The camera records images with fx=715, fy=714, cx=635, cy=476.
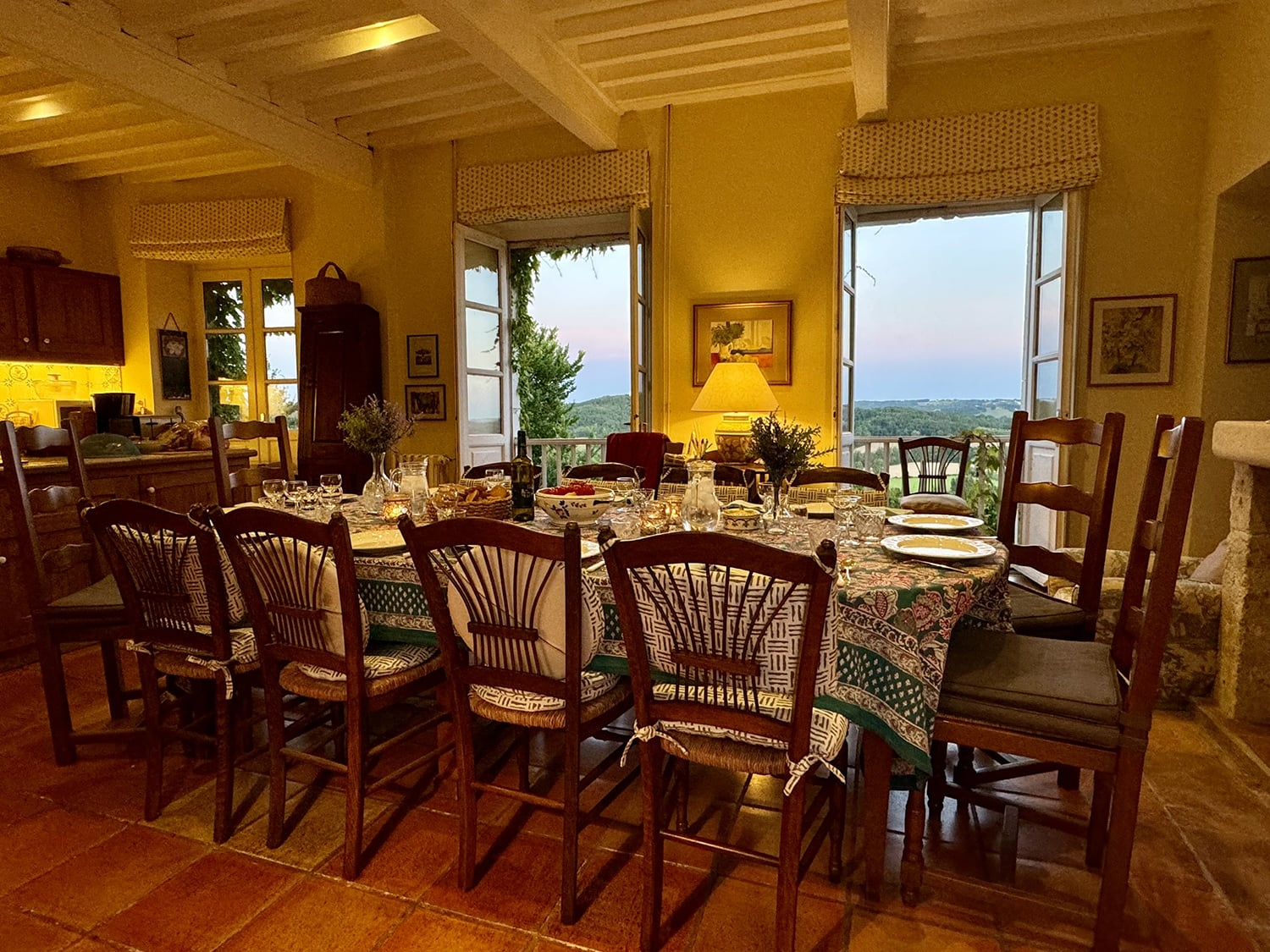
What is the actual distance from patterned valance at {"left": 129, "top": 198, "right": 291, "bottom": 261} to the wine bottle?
4.47 metres

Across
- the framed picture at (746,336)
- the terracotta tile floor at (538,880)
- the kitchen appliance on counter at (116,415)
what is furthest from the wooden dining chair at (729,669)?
the kitchen appliance on counter at (116,415)

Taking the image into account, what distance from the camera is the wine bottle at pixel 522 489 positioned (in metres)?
2.34

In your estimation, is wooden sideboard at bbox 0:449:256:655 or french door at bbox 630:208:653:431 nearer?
wooden sideboard at bbox 0:449:256:655

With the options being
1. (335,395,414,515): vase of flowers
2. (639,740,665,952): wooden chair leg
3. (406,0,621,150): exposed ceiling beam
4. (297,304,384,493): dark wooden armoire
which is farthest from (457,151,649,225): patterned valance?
(639,740,665,952): wooden chair leg

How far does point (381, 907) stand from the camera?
1710 mm

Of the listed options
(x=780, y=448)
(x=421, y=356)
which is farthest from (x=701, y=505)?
(x=421, y=356)

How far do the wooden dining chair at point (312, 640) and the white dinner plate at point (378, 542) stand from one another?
0.14 m

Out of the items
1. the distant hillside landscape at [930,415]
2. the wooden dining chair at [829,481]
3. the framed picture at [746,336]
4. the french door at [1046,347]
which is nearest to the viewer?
the wooden dining chair at [829,481]

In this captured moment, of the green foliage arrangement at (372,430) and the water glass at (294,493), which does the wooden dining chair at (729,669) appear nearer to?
the green foliage arrangement at (372,430)

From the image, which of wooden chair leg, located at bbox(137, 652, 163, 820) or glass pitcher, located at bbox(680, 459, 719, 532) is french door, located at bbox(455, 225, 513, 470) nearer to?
wooden chair leg, located at bbox(137, 652, 163, 820)

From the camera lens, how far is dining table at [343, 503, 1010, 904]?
5.10ft

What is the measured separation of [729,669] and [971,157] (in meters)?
3.82

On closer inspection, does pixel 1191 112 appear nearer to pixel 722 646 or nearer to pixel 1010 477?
pixel 1010 477

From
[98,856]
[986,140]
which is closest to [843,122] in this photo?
[986,140]
